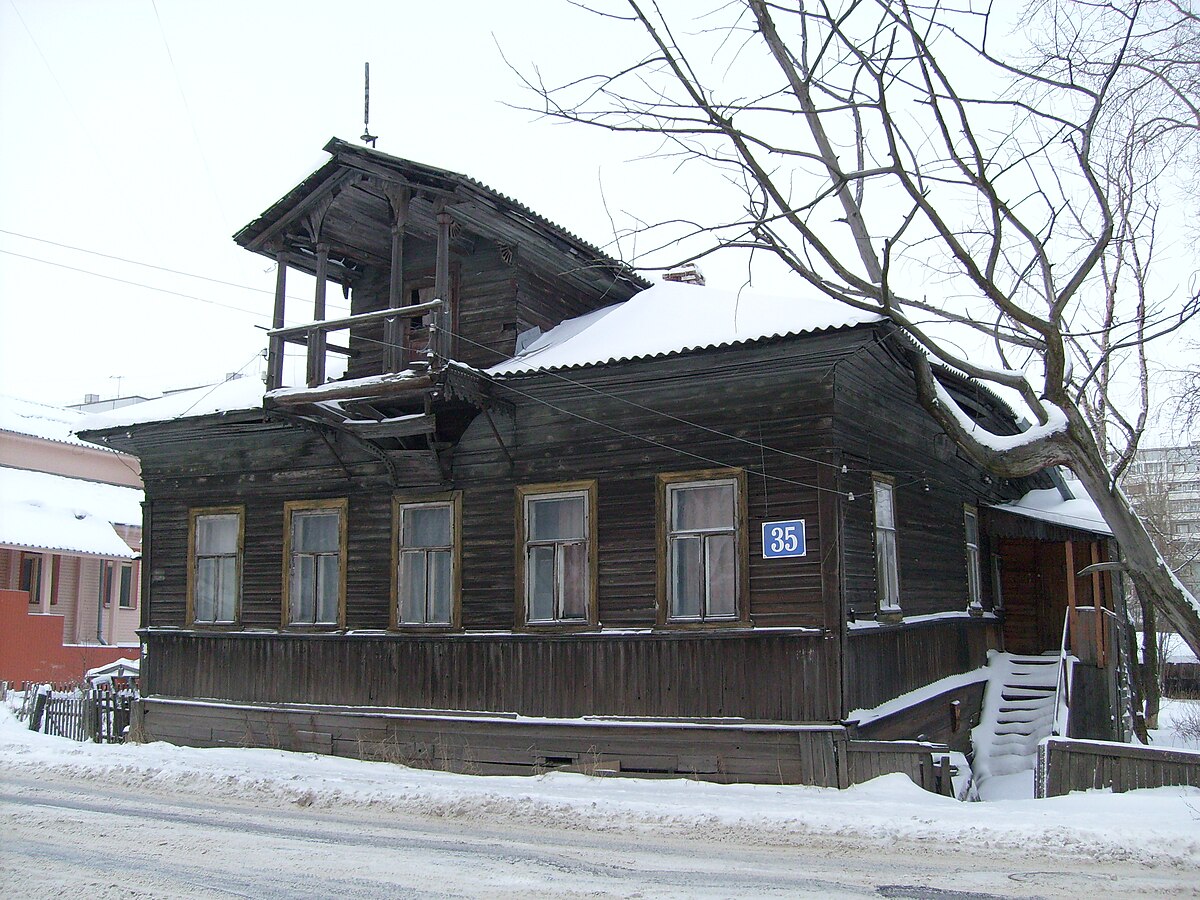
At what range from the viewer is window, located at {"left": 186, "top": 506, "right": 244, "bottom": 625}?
1534 centimetres

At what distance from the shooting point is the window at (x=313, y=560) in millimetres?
14336

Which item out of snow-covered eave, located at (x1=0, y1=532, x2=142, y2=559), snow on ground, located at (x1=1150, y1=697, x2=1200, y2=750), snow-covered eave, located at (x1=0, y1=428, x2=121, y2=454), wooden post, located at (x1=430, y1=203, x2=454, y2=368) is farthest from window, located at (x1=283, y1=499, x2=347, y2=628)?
snow-covered eave, located at (x1=0, y1=428, x2=121, y2=454)

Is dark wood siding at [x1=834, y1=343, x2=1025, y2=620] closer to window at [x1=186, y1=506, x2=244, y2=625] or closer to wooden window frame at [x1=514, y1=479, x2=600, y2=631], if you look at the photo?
wooden window frame at [x1=514, y1=479, x2=600, y2=631]

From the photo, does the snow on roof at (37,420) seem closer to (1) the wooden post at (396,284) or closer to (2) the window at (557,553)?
(1) the wooden post at (396,284)

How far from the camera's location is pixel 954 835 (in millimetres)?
8305

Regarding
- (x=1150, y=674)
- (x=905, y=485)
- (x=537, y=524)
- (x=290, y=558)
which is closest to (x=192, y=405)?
(x=290, y=558)

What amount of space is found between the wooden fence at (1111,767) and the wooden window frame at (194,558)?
1092 centimetres

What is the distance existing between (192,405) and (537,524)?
248 inches

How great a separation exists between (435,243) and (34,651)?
18.2 m

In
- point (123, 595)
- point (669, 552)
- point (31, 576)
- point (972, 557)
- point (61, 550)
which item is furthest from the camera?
point (123, 595)

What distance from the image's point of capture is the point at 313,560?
48.0 feet

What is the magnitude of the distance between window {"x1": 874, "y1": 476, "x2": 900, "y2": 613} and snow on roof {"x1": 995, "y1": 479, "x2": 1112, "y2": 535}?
13.0 feet

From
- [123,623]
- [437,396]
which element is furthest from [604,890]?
[123,623]

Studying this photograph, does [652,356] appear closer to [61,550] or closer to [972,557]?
[972,557]
